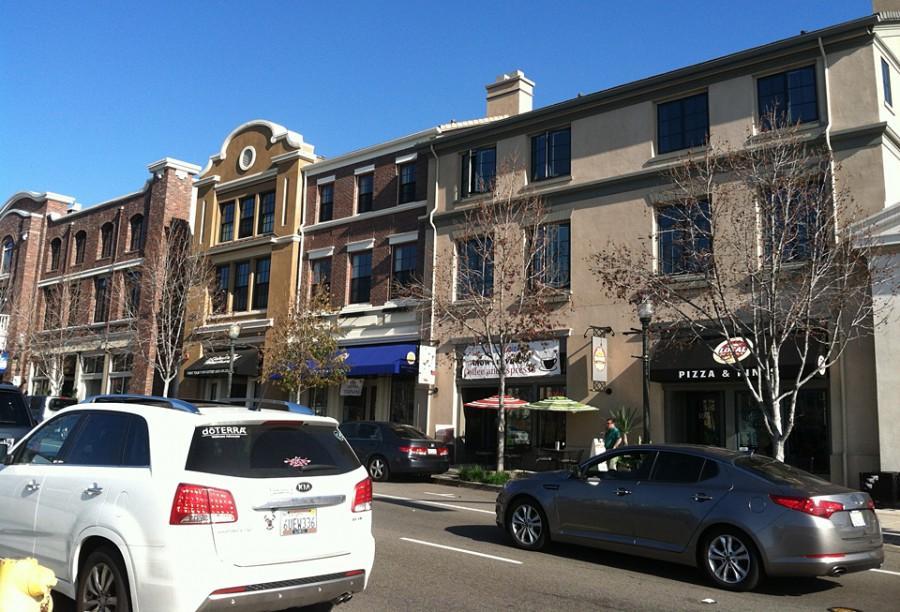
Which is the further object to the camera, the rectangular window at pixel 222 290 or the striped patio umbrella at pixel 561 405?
the rectangular window at pixel 222 290

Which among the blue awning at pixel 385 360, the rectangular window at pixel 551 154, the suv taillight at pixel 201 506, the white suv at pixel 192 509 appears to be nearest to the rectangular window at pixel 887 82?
the rectangular window at pixel 551 154

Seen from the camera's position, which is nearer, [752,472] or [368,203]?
[752,472]

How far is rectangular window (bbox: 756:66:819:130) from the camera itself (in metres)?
19.1

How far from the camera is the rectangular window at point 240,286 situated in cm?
3278

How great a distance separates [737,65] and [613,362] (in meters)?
8.35

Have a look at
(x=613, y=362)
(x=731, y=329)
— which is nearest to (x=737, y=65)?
(x=731, y=329)

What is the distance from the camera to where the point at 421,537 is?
35.0 ft

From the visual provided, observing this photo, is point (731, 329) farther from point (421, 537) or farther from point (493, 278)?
point (421, 537)

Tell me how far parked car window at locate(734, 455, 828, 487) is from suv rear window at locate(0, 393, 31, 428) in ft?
32.1

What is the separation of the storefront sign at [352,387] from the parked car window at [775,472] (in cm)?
1976

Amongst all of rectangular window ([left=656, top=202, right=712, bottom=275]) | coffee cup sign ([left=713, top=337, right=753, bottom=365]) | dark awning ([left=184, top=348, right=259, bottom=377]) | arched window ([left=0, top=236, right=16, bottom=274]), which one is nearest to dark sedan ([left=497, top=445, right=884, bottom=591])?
rectangular window ([left=656, top=202, right=712, bottom=275])

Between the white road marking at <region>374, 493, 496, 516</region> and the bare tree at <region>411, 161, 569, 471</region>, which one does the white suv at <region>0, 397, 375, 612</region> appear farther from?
the bare tree at <region>411, 161, 569, 471</region>

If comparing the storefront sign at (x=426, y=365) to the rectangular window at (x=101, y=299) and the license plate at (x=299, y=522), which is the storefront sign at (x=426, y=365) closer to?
the license plate at (x=299, y=522)

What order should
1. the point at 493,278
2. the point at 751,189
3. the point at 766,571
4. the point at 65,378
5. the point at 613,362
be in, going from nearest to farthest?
1. the point at 766,571
2. the point at 751,189
3. the point at 613,362
4. the point at 493,278
5. the point at 65,378
